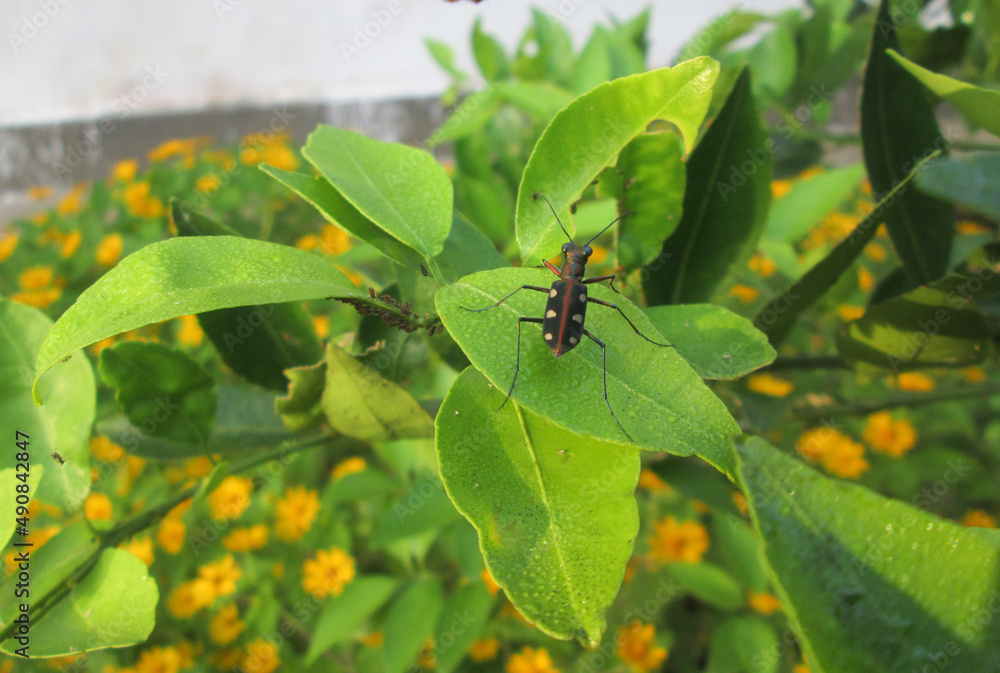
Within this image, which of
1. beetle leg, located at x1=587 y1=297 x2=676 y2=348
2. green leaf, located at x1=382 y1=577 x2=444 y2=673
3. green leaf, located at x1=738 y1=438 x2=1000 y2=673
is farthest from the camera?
green leaf, located at x1=382 y1=577 x2=444 y2=673

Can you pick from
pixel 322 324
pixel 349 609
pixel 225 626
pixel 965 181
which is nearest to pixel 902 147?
pixel 965 181

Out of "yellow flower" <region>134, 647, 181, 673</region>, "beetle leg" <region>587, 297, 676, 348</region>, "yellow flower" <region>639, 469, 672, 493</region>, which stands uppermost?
"beetle leg" <region>587, 297, 676, 348</region>

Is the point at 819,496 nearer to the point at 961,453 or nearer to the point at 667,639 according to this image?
the point at 667,639

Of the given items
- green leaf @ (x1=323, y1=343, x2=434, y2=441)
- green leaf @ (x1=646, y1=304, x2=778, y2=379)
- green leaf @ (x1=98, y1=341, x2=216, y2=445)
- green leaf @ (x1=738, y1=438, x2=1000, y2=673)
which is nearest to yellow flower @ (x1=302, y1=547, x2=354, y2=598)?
green leaf @ (x1=98, y1=341, x2=216, y2=445)

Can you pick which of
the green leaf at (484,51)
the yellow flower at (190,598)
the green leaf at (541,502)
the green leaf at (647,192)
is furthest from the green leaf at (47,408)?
the yellow flower at (190,598)

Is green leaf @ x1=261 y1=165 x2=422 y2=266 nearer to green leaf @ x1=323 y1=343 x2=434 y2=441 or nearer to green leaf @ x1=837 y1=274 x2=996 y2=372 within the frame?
green leaf @ x1=323 y1=343 x2=434 y2=441

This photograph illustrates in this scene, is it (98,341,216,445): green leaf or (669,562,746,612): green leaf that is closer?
(98,341,216,445): green leaf
